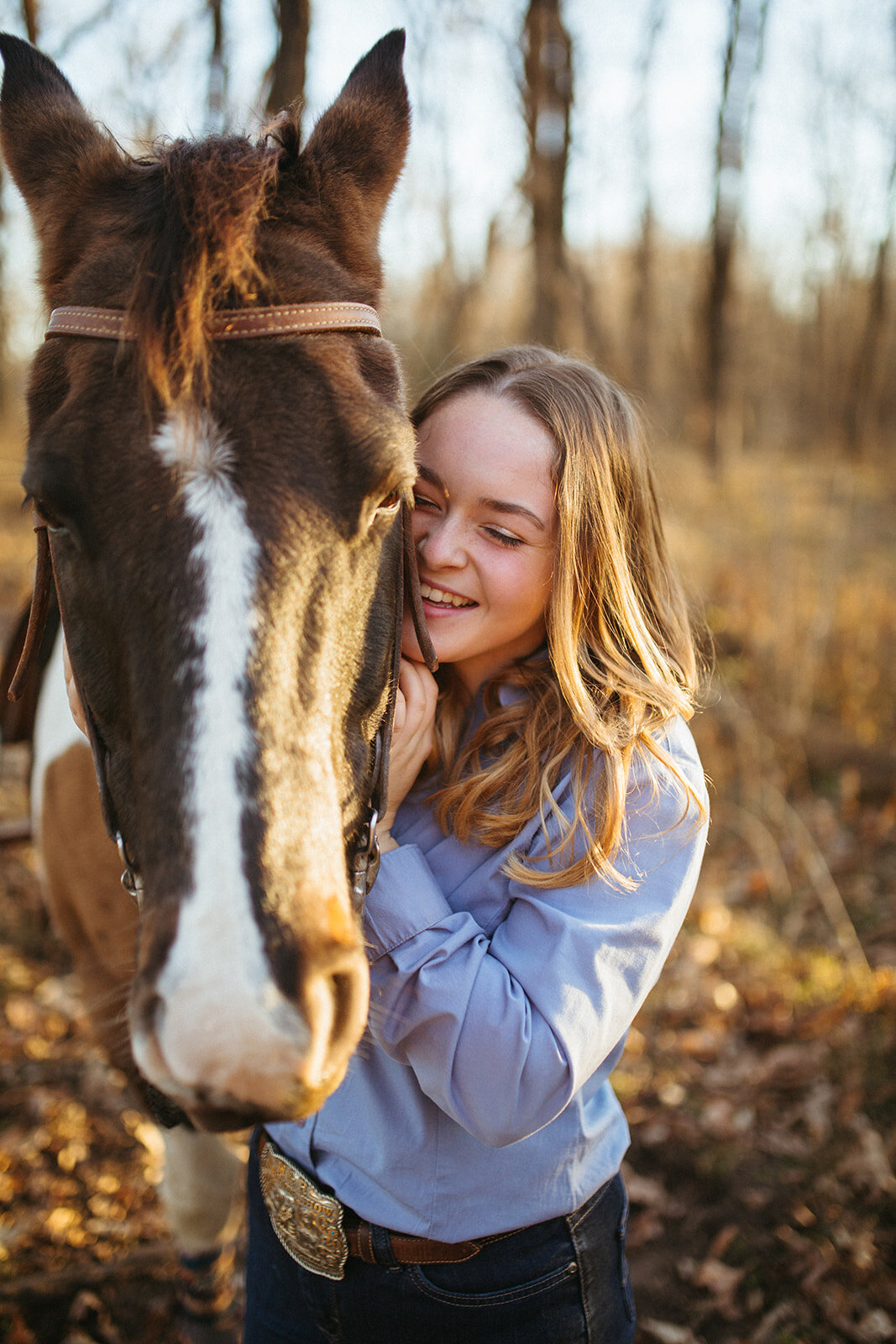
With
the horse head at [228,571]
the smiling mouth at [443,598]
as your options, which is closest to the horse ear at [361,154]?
the horse head at [228,571]

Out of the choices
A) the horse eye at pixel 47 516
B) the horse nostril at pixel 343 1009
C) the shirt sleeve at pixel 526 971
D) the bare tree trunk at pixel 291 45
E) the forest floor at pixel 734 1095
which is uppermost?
the bare tree trunk at pixel 291 45

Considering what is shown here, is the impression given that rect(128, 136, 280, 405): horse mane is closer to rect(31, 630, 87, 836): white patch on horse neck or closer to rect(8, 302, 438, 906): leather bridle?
rect(8, 302, 438, 906): leather bridle

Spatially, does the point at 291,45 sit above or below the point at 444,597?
above

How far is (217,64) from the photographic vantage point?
16.2 feet

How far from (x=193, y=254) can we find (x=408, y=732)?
962mm

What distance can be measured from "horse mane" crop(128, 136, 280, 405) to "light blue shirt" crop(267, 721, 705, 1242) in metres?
0.98

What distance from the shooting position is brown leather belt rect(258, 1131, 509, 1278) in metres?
1.67

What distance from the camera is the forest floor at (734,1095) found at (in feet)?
9.83

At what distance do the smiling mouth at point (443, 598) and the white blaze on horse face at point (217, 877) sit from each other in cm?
63

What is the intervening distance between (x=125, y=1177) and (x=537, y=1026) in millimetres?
2888

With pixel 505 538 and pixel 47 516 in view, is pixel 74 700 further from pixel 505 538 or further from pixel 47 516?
pixel 505 538

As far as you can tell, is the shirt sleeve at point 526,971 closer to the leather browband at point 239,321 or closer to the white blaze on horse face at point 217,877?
the white blaze on horse face at point 217,877

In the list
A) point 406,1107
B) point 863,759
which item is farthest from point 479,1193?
point 863,759

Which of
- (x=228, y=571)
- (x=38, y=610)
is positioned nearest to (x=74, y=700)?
(x=38, y=610)
